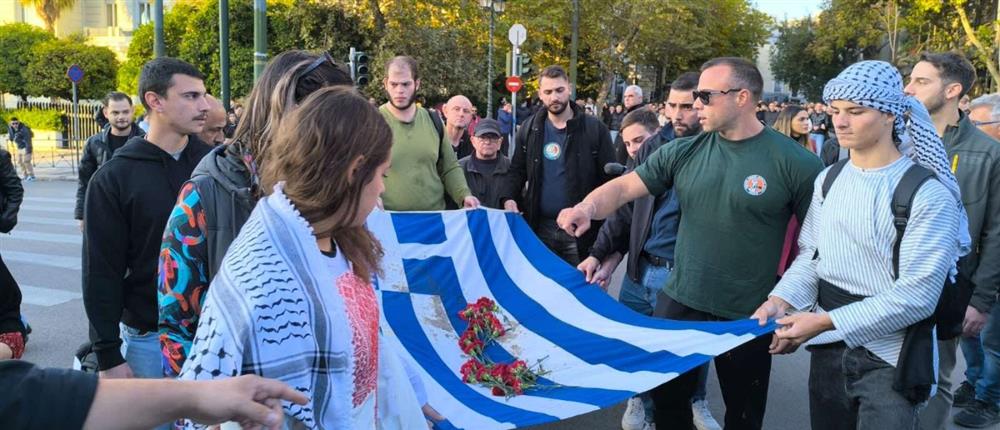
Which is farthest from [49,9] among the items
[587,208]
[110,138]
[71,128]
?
[587,208]

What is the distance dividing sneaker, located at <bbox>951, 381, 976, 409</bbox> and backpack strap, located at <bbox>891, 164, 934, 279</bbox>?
3.00 metres

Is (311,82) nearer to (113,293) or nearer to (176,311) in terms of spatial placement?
(176,311)

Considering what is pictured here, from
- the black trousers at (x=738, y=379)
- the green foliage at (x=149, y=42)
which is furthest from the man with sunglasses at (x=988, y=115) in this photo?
the green foliage at (x=149, y=42)

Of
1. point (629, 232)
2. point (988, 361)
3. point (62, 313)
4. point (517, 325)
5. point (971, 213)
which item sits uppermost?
point (971, 213)

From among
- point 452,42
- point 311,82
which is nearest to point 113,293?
point 311,82

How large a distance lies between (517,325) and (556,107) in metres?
2.13

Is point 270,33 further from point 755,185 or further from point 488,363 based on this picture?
point 755,185

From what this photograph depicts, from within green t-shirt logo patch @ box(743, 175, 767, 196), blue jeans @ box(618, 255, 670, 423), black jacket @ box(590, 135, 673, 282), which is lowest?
blue jeans @ box(618, 255, 670, 423)

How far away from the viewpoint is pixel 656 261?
15.6ft

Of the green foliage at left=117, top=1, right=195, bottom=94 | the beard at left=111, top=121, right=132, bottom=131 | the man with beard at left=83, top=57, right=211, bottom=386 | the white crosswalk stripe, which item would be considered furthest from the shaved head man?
the green foliage at left=117, top=1, right=195, bottom=94

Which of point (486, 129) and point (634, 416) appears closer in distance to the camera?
point (634, 416)

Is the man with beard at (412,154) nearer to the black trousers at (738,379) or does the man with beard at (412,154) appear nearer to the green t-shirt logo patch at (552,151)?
the green t-shirt logo patch at (552,151)

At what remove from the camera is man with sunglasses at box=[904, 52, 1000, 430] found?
3.83 m

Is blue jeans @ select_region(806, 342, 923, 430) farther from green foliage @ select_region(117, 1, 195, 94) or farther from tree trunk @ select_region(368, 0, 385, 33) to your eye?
green foliage @ select_region(117, 1, 195, 94)
